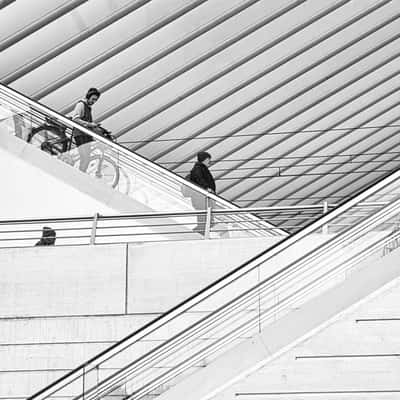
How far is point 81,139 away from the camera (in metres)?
13.9

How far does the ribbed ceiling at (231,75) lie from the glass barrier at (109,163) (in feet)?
11.1

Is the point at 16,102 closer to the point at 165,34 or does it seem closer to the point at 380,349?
the point at 165,34

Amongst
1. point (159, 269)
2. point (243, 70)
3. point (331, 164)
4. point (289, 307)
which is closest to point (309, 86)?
point (243, 70)

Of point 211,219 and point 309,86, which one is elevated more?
point 309,86

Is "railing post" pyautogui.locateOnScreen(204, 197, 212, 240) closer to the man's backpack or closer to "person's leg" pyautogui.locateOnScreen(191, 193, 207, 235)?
"person's leg" pyautogui.locateOnScreen(191, 193, 207, 235)

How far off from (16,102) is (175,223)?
3.12 m

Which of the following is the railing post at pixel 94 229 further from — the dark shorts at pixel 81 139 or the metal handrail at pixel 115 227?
the dark shorts at pixel 81 139

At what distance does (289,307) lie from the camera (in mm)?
Result: 8898

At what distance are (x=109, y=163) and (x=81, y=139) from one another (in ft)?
1.46

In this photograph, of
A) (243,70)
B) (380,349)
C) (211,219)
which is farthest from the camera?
(243,70)

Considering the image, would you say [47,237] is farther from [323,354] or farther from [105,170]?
[323,354]

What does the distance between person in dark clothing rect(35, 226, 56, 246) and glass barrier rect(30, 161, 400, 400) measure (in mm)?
3176

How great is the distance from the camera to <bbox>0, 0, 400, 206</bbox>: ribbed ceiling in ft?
60.0

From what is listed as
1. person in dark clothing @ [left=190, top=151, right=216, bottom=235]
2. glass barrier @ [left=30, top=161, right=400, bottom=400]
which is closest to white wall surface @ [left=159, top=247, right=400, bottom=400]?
glass barrier @ [left=30, top=161, right=400, bottom=400]
